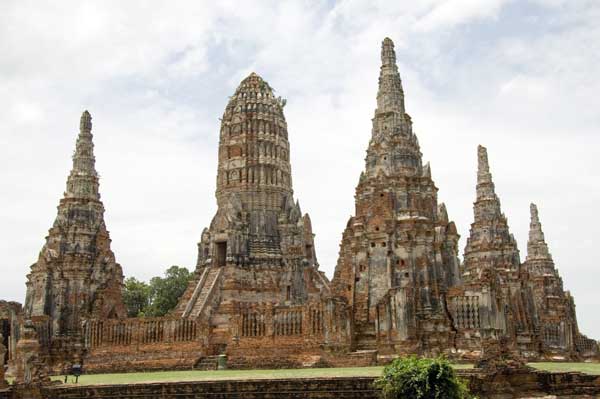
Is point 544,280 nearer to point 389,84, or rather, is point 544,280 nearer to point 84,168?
point 389,84

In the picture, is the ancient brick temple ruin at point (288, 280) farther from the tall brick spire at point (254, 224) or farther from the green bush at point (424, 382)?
the green bush at point (424, 382)

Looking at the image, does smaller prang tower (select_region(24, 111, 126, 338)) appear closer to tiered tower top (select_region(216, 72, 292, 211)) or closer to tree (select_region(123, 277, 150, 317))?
tiered tower top (select_region(216, 72, 292, 211))

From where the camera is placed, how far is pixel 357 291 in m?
32.8

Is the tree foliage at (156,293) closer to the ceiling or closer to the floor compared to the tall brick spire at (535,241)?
closer to the floor

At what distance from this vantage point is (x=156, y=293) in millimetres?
58500

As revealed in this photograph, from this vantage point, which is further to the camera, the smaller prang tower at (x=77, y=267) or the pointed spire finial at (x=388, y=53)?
the smaller prang tower at (x=77, y=267)

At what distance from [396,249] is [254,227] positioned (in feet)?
39.8

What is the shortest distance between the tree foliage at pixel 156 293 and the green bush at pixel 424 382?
4198cm

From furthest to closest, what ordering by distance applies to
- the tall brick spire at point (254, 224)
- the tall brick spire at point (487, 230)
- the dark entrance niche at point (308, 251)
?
the tall brick spire at point (487, 230), the dark entrance niche at point (308, 251), the tall brick spire at point (254, 224)

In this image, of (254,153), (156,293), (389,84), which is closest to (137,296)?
(156,293)

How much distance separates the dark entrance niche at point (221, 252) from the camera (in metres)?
42.0

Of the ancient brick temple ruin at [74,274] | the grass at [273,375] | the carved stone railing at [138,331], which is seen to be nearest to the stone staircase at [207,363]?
the carved stone railing at [138,331]

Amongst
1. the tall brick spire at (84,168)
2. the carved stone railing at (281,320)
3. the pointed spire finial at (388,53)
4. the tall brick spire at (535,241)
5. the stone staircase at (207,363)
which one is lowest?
the stone staircase at (207,363)

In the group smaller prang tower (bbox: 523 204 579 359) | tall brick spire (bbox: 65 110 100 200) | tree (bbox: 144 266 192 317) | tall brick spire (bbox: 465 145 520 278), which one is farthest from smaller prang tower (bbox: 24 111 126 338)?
smaller prang tower (bbox: 523 204 579 359)
